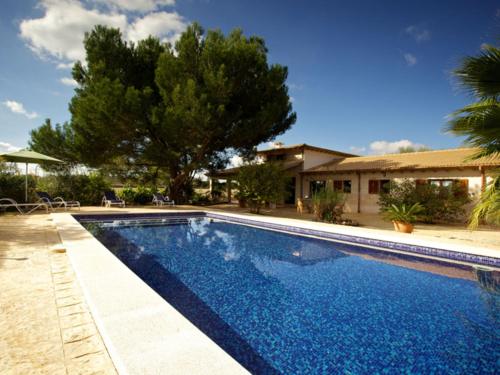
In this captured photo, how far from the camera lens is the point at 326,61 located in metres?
20.0

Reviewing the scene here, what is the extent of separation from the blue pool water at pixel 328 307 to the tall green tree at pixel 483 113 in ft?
6.41

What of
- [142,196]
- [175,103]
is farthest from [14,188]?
[175,103]

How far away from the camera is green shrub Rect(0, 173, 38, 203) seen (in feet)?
51.1

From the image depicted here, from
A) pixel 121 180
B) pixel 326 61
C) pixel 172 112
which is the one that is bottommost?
pixel 121 180

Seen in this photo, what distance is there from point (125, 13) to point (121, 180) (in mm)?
13693

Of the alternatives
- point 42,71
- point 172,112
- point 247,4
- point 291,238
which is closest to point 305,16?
point 247,4

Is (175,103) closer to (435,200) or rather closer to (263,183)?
(263,183)

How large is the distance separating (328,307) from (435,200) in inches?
515

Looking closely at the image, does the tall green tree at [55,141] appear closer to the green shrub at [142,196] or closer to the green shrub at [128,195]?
the green shrub at [128,195]

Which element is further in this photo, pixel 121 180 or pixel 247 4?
pixel 121 180

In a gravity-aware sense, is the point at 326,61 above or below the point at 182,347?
above

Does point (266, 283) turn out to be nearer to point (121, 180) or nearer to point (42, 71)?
point (42, 71)

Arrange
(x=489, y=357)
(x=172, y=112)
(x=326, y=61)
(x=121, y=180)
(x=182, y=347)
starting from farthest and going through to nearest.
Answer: (x=121, y=180), (x=326, y=61), (x=172, y=112), (x=489, y=357), (x=182, y=347)

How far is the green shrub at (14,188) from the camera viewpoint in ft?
51.1
